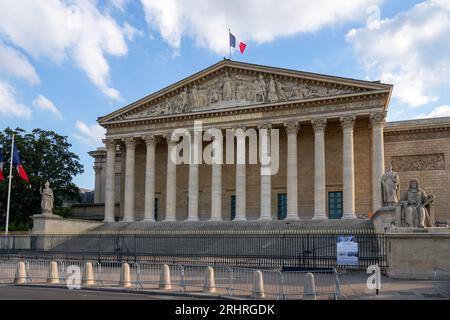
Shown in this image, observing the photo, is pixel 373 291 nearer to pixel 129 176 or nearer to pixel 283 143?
pixel 283 143

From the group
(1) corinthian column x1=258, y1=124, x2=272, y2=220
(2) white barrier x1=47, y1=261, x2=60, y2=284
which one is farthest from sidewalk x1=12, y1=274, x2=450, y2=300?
(1) corinthian column x1=258, y1=124, x2=272, y2=220

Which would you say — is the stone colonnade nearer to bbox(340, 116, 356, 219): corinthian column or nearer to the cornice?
bbox(340, 116, 356, 219): corinthian column

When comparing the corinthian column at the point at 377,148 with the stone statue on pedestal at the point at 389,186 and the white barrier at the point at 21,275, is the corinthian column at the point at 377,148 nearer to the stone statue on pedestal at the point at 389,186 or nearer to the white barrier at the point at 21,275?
the stone statue on pedestal at the point at 389,186

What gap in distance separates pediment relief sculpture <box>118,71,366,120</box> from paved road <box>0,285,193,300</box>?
90.5 ft

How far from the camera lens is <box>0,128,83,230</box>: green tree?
4950cm

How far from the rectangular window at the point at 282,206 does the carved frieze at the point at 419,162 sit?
957cm

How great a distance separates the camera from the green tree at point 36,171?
4950 cm

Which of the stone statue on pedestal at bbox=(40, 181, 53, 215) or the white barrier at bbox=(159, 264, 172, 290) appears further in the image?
the stone statue on pedestal at bbox=(40, 181, 53, 215)

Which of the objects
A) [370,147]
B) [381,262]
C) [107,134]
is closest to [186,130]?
[107,134]

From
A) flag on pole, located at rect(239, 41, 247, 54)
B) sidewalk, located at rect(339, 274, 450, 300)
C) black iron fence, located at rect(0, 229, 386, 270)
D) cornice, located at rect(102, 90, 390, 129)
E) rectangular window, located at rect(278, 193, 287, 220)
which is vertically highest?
flag on pole, located at rect(239, 41, 247, 54)

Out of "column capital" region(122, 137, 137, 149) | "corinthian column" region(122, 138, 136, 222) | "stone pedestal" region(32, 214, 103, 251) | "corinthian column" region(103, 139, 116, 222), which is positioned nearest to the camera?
"stone pedestal" region(32, 214, 103, 251)

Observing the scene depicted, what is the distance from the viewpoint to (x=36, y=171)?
5194cm

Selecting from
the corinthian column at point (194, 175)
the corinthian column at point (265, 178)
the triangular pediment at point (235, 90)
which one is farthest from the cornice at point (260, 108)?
the corinthian column at point (194, 175)
